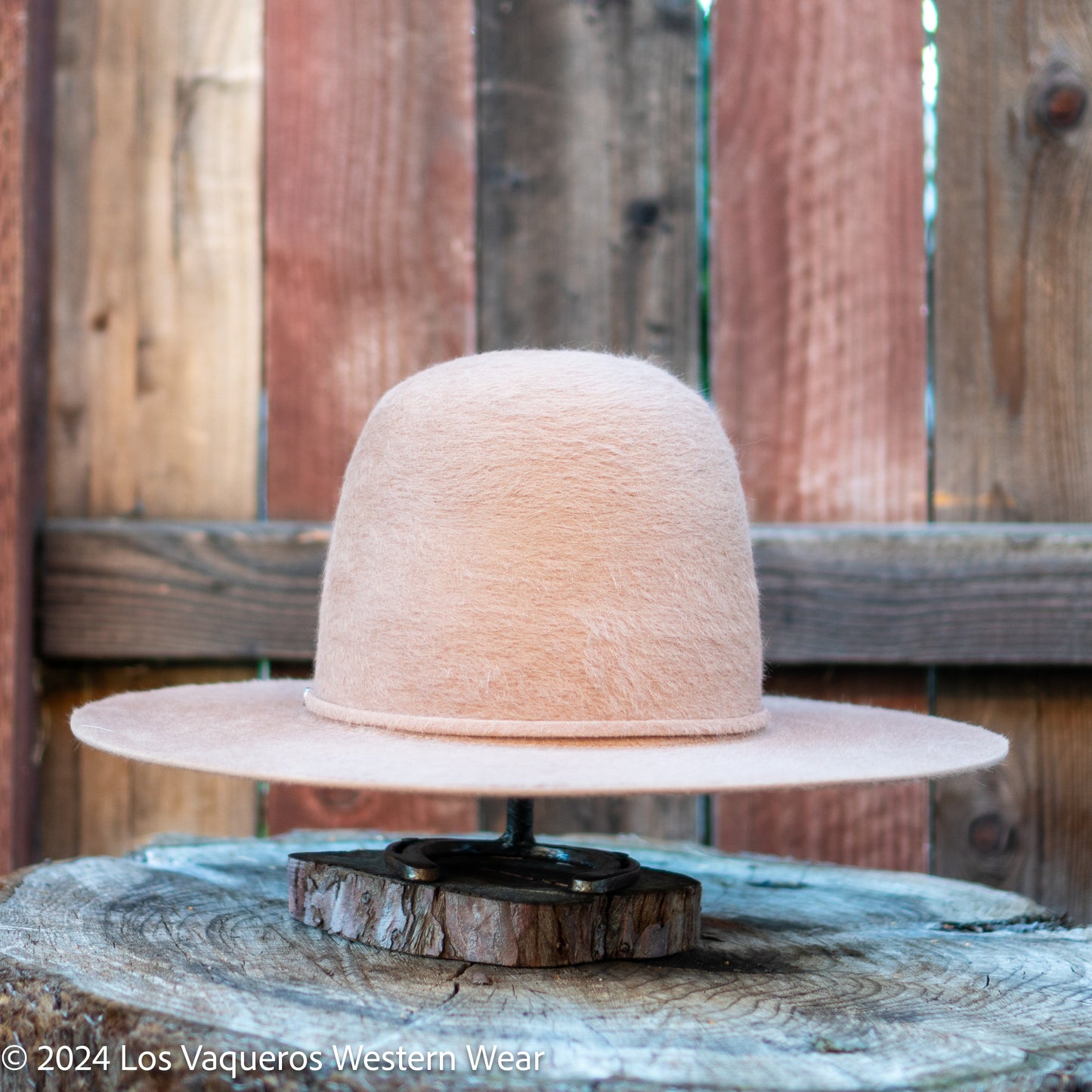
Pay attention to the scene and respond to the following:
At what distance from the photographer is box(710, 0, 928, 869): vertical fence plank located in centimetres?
199

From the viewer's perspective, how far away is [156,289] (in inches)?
79.3

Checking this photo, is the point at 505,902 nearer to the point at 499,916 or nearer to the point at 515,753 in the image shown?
the point at 499,916

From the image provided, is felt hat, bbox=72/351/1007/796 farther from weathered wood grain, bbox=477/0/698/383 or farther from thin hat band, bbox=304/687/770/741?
weathered wood grain, bbox=477/0/698/383

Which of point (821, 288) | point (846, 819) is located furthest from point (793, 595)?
point (821, 288)

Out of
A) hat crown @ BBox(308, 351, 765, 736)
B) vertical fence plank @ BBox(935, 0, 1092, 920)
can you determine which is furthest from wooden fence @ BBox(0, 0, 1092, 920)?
hat crown @ BBox(308, 351, 765, 736)

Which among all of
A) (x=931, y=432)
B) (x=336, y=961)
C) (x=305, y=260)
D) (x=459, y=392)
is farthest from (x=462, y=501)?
(x=931, y=432)

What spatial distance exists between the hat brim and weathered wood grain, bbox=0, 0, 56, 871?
617 mm

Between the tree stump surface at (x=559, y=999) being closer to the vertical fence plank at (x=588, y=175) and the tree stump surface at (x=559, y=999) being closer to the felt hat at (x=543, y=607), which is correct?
the felt hat at (x=543, y=607)

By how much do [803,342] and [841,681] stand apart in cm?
57

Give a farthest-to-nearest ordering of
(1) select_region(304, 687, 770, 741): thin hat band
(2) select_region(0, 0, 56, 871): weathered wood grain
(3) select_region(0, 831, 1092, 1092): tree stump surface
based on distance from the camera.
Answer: (2) select_region(0, 0, 56, 871): weathered wood grain
(1) select_region(304, 687, 770, 741): thin hat band
(3) select_region(0, 831, 1092, 1092): tree stump surface

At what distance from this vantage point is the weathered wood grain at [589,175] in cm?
200

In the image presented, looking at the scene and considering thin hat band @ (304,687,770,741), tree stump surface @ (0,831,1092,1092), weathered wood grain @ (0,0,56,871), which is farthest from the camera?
weathered wood grain @ (0,0,56,871)

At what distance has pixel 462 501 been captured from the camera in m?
1.12

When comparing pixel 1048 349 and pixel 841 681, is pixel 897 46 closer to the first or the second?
pixel 1048 349
